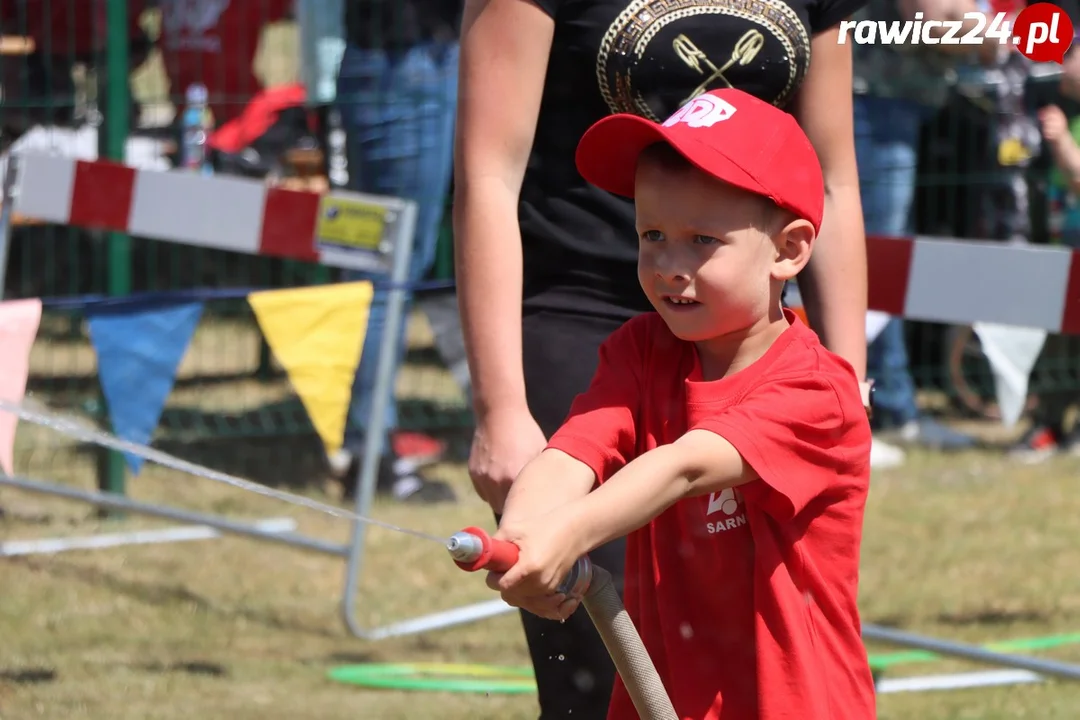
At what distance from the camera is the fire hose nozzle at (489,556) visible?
1678 millimetres

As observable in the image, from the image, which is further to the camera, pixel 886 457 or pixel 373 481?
pixel 886 457

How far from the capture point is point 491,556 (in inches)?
68.4

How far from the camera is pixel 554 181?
277 centimetres

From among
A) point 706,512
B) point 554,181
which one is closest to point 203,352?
point 554,181

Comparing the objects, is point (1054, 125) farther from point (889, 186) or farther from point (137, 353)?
point (137, 353)

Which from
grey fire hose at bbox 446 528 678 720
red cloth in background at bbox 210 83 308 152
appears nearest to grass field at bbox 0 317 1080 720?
red cloth in background at bbox 210 83 308 152

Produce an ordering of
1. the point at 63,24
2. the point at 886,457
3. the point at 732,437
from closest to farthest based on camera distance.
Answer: the point at 732,437
the point at 63,24
the point at 886,457

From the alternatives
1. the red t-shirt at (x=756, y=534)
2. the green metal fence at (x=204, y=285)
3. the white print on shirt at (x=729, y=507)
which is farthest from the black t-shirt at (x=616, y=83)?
the green metal fence at (x=204, y=285)

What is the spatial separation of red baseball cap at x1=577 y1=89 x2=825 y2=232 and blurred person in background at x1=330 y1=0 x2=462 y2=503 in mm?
4450

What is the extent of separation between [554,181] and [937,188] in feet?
18.3

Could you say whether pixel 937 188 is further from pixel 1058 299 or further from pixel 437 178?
pixel 1058 299

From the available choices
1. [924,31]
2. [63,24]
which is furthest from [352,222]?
[63,24]

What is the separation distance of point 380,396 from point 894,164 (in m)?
3.27

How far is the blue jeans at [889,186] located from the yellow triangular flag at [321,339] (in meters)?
3.11
